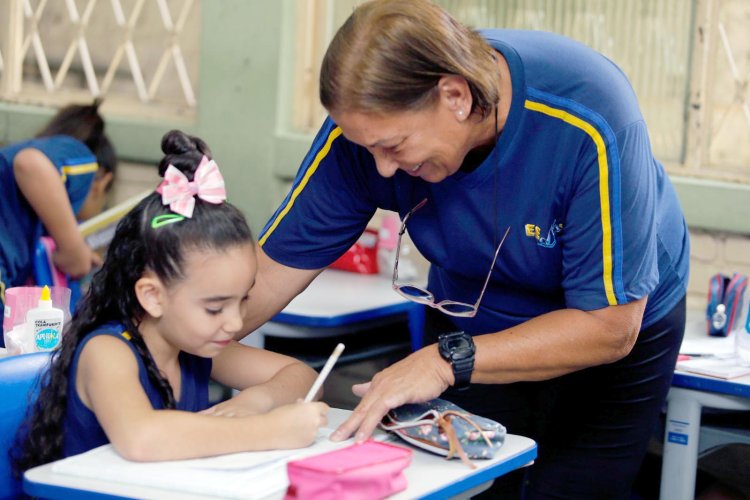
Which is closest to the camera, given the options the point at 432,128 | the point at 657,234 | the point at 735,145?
the point at 432,128

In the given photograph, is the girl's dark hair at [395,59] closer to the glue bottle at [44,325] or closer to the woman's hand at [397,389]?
the woman's hand at [397,389]

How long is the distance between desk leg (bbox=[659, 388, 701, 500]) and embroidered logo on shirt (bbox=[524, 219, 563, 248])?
0.78 metres

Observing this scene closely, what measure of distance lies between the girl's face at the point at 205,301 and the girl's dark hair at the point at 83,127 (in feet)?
6.49

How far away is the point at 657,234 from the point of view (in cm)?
201

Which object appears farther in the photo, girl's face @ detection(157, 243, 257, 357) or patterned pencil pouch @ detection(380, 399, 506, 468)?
girl's face @ detection(157, 243, 257, 357)

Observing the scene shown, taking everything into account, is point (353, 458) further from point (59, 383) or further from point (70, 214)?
point (70, 214)

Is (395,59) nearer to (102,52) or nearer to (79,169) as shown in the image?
(79,169)

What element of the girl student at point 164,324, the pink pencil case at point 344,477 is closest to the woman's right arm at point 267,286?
the girl student at point 164,324

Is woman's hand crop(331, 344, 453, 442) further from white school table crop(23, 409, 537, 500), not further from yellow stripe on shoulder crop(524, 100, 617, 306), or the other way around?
yellow stripe on shoulder crop(524, 100, 617, 306)

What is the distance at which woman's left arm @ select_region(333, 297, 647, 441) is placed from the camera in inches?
69.8

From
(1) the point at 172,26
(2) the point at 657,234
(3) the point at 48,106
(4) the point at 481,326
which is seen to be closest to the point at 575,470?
(4) the point at 481,326

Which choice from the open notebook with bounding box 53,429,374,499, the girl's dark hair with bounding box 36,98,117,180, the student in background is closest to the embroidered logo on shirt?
the open notebook with bounding box 53,429,374,499

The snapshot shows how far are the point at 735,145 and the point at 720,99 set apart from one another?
0.51 feet

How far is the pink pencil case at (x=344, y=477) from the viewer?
1396 mm
